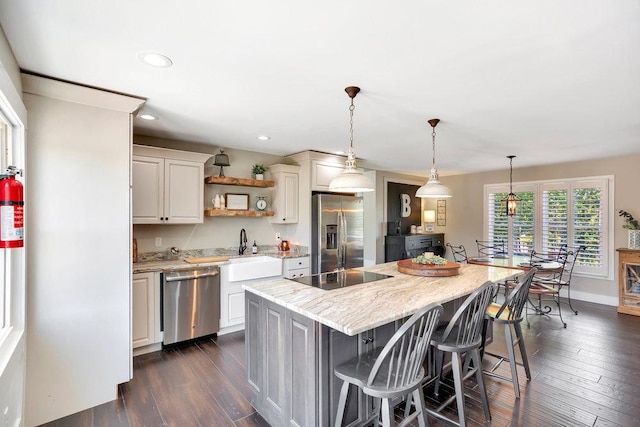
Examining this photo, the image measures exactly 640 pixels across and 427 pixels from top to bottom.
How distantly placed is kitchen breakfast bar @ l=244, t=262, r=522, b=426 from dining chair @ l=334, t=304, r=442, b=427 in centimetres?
11

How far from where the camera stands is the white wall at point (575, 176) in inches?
192

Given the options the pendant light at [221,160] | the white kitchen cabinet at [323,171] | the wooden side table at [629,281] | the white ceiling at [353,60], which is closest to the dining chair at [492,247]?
the wooden side table at [629,281]

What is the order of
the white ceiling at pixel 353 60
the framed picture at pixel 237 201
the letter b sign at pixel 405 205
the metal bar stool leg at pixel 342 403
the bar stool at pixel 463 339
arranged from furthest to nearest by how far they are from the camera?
1. the letter b sign at pixel 405 205
2. the framed picture at pixel 237 201
3. the bar stool at pixel 463 339
4. the metal bar stool leg at pixel 342 403
5. the white ceiling at pixel 353 60

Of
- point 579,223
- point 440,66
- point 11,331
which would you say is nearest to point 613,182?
point 579,223

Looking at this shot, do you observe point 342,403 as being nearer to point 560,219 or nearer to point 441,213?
point 560,219

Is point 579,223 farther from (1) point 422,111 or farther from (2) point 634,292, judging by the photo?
(1) point 422,111

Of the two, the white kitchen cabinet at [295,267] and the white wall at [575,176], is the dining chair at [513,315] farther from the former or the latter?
the white wall at [575,176]

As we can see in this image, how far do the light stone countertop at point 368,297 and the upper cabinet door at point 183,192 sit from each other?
184cm

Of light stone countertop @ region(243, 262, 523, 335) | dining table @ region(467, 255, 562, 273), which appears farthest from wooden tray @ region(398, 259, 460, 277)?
dining table @ region(467, 255, 562, 273)

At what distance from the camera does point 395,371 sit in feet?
5.57

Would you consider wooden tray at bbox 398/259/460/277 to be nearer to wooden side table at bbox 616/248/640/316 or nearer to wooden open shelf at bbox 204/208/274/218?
wooden open shelf at bbox 204/208/274/218

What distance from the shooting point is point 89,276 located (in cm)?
236

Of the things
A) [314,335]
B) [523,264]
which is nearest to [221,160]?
[314,335]

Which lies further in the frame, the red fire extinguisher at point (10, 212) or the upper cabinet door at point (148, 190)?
the upper cabinet door at point (148, 190)
